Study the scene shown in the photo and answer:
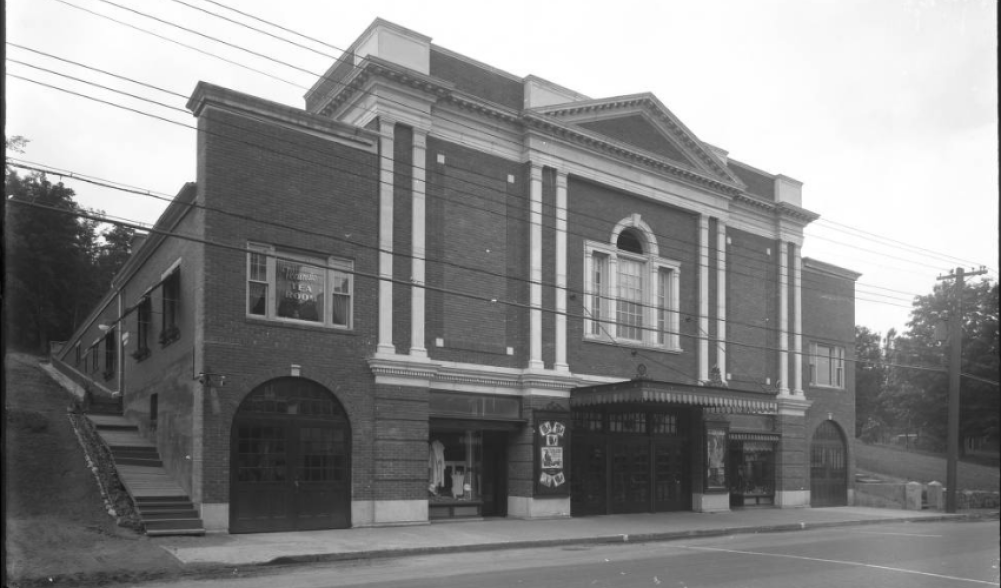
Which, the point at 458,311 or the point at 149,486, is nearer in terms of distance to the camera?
the point at 149,486

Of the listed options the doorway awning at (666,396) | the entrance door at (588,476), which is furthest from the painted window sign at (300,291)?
the entrance door at (588,476)

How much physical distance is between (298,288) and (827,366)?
77.7ft

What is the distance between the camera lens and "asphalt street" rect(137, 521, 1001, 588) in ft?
43.9

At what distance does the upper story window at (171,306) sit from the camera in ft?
71.8

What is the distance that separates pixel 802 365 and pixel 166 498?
80.5 feet

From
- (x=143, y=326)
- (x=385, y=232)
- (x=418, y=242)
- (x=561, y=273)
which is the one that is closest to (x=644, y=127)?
(x=561, y=273)

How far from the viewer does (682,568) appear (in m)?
15.2

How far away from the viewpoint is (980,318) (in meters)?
2.91

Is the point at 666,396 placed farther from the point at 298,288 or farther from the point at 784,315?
the point at 784,315

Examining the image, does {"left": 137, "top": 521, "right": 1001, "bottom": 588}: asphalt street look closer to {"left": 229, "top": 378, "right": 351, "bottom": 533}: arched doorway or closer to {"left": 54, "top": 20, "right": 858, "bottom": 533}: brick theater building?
{"left": 229, "top": 378, "right": 351, "bottom": 533}: arched doorway

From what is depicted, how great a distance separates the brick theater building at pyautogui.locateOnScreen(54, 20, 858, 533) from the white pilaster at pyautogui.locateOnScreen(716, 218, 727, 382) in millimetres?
128

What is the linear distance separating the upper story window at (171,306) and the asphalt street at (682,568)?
8.89 metres

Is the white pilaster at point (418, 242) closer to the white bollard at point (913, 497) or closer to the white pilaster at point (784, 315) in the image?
the white pilaster at point (784, 315)

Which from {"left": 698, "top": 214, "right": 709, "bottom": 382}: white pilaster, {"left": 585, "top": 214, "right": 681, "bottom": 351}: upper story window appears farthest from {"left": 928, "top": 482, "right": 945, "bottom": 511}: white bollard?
{"left": 585, "top": 214, "right": 681, "bottom": 351}: upper story window
